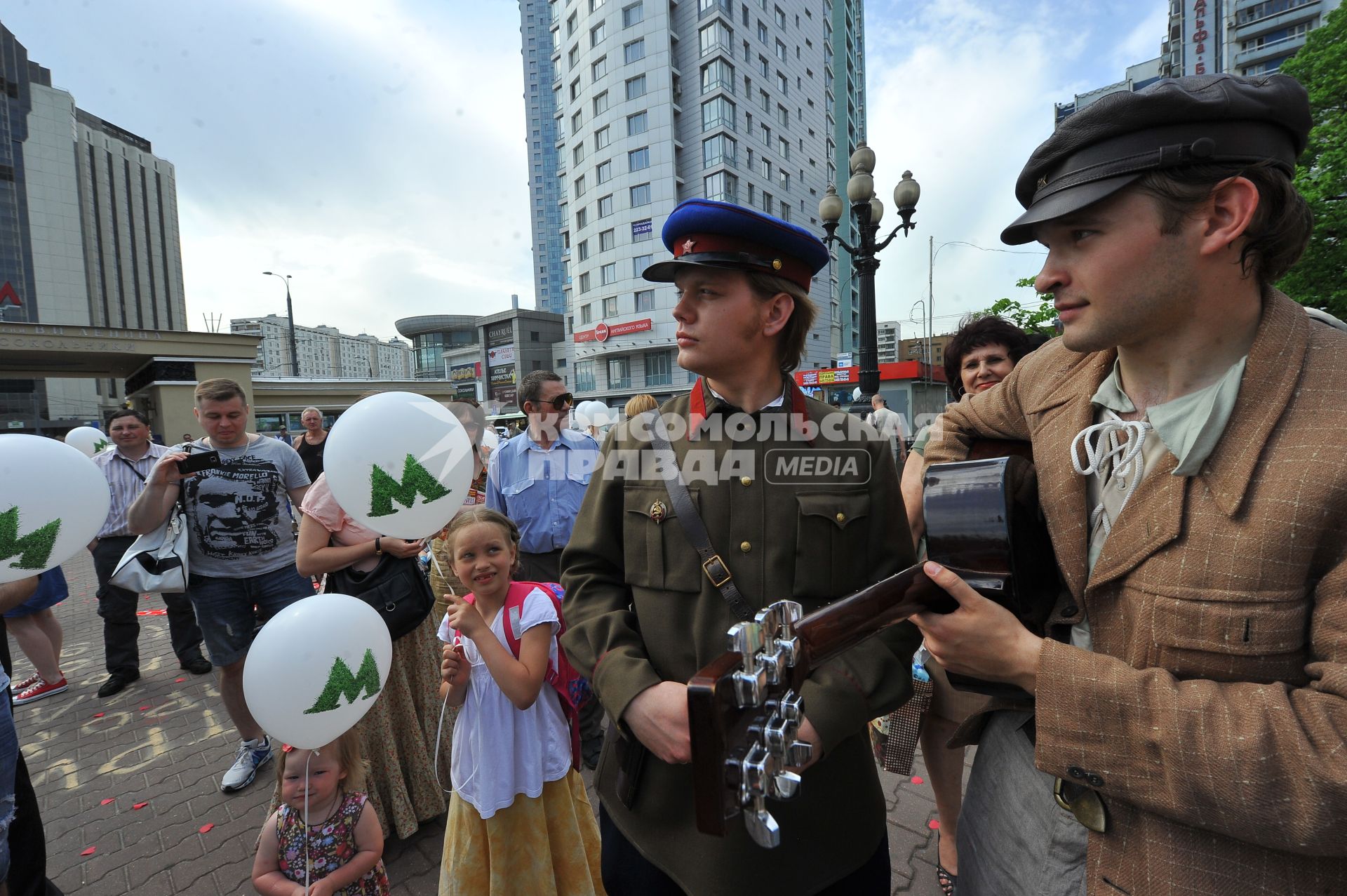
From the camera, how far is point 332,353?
133 m

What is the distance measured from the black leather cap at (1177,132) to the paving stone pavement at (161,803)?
9.78 ft

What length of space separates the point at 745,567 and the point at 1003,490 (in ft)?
2.08

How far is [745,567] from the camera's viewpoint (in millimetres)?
1514

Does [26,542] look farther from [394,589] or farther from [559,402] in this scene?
[559,402]

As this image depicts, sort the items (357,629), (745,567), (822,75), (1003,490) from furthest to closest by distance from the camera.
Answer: (822,75) < (357,629) < (745,567) < (1003,490)

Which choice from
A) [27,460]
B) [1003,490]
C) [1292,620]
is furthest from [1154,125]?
[27,460]

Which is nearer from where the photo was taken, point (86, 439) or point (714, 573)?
point (714, 573)

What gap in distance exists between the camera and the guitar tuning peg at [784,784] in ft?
2.91

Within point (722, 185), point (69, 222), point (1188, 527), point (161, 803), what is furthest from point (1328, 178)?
point (69, 222)

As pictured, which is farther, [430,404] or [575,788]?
[430,404]

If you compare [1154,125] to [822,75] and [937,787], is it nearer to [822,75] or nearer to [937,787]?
[937,787]

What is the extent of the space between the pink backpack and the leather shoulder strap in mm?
1032

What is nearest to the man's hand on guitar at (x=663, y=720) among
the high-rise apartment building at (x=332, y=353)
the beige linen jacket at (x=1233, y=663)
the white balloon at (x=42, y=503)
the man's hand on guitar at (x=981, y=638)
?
the man's hand on guitar at (x=981, y=638)

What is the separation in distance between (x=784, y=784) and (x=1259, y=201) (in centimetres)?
Result: 126
